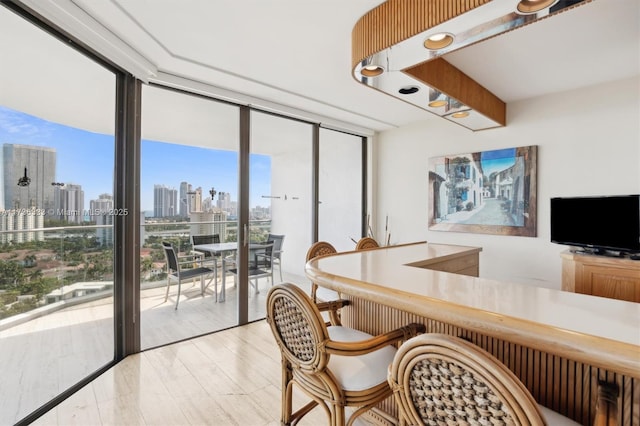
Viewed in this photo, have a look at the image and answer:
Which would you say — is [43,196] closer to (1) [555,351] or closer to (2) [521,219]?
(1) [555,351]

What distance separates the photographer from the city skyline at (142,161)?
1.97m

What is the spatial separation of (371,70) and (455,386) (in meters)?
2.01

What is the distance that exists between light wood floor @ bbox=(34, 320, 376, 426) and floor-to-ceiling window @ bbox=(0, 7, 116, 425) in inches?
9.8

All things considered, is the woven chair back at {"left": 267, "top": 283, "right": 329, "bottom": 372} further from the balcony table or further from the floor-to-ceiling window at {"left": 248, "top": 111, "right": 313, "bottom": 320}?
the floor-to-ceiling window at {"left": 248, "top": 111, "right": 313, "bottom": 320}

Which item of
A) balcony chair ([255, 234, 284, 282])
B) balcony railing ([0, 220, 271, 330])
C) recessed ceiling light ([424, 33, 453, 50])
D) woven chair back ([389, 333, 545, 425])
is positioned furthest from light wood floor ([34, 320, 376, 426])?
recessed ceiling light ([424, 33, 453, 50])

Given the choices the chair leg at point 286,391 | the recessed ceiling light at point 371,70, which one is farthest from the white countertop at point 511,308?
the recessed ceiling light at point 371,70

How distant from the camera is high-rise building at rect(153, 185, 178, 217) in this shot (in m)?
3.01

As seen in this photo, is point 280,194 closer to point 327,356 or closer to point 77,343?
point 77,343

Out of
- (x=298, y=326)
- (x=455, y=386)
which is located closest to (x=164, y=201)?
(x=298, y=326)

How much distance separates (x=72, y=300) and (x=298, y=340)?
2.00m

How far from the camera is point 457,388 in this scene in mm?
844

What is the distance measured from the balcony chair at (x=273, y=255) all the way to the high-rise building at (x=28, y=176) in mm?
2093

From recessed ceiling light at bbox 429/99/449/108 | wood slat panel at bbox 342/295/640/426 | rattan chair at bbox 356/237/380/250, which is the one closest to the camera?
wood slat panel at bbox 342/295/640/426

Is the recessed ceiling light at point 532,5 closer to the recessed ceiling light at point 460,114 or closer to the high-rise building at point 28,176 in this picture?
the recessed ceiling light at point 460,114
